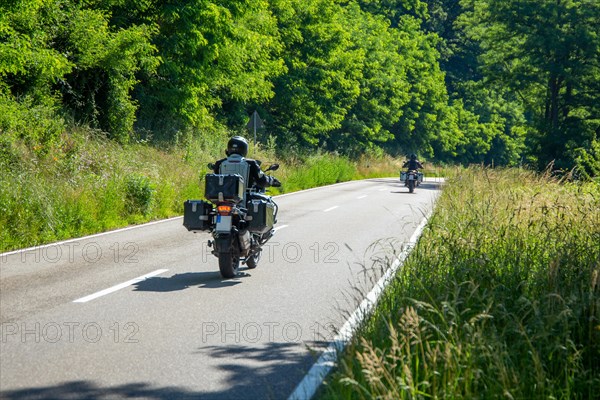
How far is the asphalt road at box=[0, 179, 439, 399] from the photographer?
5434mm

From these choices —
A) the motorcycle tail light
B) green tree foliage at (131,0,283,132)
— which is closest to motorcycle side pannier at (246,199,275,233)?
the motorcycle tail light

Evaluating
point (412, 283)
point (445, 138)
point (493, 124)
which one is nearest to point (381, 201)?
point (412, 283)

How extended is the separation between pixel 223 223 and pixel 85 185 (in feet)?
25.6

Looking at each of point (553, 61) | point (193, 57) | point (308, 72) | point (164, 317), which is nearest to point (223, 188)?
point (164, 317)

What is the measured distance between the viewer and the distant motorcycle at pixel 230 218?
9.57 meters

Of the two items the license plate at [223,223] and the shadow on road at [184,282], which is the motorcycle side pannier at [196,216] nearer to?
the license plate at [223,223]

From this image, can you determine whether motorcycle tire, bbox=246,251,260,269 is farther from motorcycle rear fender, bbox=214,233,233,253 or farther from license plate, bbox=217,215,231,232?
license plate, bbox=217,215,231,232

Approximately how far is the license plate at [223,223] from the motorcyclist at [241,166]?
974 mm

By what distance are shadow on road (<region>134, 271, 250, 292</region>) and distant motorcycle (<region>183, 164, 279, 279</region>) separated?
20 centimetres

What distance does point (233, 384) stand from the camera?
5.42 metres

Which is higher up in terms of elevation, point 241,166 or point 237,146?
point 237,146

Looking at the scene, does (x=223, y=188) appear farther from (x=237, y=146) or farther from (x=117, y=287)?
(x=117, y=287)

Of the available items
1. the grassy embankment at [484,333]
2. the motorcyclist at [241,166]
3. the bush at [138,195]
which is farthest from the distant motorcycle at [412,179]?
the grassy embankment at [484,333]

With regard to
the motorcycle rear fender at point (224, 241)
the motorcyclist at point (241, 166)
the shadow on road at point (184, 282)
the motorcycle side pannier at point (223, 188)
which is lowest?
the shadow on road at point (184, 282)
